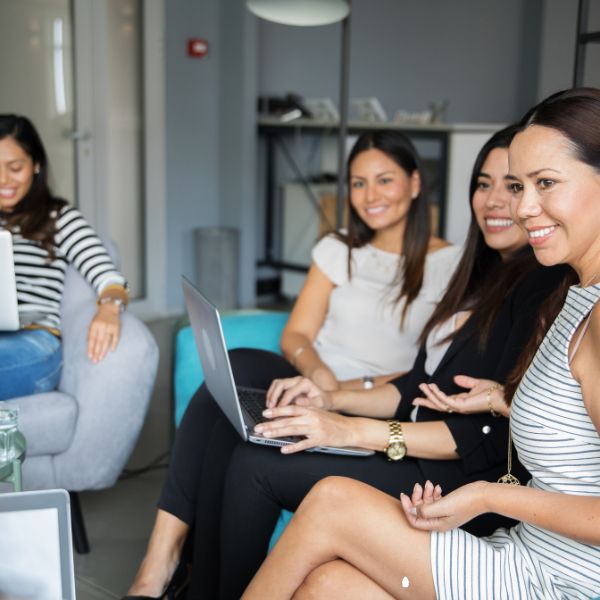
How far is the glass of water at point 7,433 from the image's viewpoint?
5.42 feet

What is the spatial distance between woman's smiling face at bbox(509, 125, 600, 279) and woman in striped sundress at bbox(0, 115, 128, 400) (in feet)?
4.75

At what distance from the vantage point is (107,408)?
7.63 ft

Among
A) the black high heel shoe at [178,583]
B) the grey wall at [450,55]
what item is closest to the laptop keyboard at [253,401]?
the black high heel shoe at [178,583]

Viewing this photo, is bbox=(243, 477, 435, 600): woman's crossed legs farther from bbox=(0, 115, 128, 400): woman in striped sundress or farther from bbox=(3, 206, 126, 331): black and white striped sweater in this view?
bbox=(3, 206, 126, 331): black and white striped sweater

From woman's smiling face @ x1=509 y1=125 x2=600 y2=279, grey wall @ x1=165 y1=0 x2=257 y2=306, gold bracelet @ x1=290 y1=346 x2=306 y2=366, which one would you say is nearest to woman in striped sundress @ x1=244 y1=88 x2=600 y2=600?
woman's smiling face @ x1=509 y1=125 x2=600 y2=279

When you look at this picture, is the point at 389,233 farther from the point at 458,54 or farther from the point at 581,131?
the point at 458,54

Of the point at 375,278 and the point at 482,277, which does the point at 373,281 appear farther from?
the point at 482,277

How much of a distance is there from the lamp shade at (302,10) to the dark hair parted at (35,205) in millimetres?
936

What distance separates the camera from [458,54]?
7.28 m

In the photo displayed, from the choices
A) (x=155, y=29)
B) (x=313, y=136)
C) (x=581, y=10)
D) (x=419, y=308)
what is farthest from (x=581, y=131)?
(x=313, y=136)

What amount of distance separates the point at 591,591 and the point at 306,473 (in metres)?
0.57

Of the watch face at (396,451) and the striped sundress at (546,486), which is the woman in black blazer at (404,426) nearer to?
the watch face at (396,451)

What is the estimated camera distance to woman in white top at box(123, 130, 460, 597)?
233cm

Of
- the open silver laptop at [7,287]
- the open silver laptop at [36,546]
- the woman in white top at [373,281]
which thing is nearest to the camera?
the open silver laptop at [36,546]
